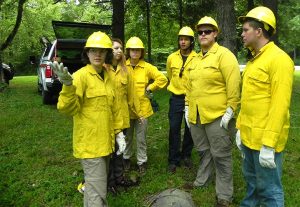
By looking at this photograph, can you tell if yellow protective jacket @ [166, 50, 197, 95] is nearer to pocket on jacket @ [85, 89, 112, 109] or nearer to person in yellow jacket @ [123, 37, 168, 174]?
person in yellow jacket @ [123, 37, 168, 174]

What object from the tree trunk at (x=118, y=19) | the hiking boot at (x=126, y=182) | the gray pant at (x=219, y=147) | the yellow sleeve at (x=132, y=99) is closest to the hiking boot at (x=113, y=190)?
the hiking boot at (x=126, y=182)

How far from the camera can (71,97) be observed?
379 centimetres

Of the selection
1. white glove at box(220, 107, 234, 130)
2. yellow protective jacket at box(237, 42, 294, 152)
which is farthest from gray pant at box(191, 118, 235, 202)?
yellow protective jacket at box(237, 42, 294, 152)

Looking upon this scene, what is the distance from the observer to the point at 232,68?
15.1ft

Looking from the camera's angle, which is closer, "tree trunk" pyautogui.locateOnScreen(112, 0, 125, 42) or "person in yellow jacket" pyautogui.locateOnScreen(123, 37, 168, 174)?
"person in yellow jacket" pyautogui.locateOnScreen(123, 37, 168, 174)

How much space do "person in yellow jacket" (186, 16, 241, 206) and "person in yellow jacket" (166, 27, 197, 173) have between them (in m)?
0.78

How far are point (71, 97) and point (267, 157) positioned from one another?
1.85m

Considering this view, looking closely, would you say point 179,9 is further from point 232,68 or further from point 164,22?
point 232,68

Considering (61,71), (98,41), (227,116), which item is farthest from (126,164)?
(61,71)

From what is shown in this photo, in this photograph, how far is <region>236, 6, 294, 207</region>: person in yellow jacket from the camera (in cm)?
355

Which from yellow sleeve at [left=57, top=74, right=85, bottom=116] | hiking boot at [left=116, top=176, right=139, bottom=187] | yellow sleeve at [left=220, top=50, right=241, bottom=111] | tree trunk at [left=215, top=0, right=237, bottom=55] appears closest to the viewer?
yellow sleeve at [left=57, top=74, right=85, bottom=116]

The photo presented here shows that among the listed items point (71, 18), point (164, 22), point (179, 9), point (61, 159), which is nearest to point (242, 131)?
Result: point (61, 159)

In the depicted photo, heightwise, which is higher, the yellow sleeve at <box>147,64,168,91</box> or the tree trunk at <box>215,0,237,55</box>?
the tree trunk at <box>215,0,237,55</box>

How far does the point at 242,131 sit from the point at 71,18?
44527 mm
